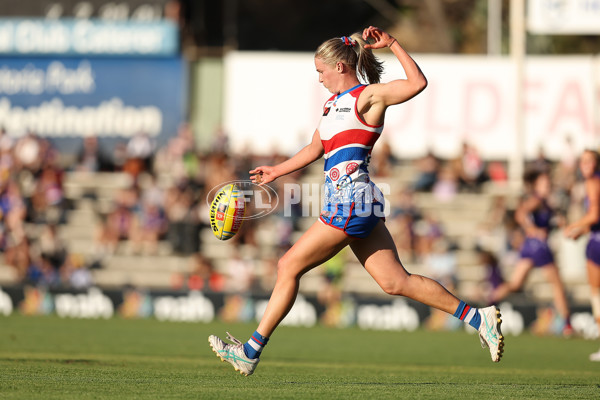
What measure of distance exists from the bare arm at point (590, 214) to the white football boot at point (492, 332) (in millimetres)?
4305

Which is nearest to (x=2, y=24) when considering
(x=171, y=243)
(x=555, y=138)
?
(x=171, y=243)

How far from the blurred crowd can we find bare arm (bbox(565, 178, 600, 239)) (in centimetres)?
640

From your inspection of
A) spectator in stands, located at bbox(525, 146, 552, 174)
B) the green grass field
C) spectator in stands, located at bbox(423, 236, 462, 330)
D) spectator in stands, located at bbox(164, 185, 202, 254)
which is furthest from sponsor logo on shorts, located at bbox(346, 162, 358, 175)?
spectator in stands, located at bbox(164, 185, 202, 254)

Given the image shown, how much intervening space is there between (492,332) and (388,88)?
196 cm

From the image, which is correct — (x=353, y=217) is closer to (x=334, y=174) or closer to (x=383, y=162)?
(x=334, y=174)

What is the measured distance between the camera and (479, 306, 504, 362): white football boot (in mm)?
7328

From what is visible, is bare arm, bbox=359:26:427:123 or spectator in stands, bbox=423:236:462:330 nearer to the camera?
bare arm, bbox=359:26:427:123

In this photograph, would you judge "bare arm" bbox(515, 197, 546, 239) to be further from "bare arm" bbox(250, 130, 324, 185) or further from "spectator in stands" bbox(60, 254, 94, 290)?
"spectator in stands" bbox(60, 254, 94, 290)

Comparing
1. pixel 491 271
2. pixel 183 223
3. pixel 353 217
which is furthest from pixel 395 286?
pixel 183 223

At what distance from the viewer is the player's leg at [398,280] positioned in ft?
23.7

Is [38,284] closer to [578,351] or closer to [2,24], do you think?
[2,24]

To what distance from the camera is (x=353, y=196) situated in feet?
23.2

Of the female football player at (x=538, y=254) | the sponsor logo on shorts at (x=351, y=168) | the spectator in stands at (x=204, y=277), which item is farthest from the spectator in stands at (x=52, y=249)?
the sponsor logo on shorts at (x=351, y=168)

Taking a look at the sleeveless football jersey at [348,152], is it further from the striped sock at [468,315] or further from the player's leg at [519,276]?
the player's leg at [519,276]
